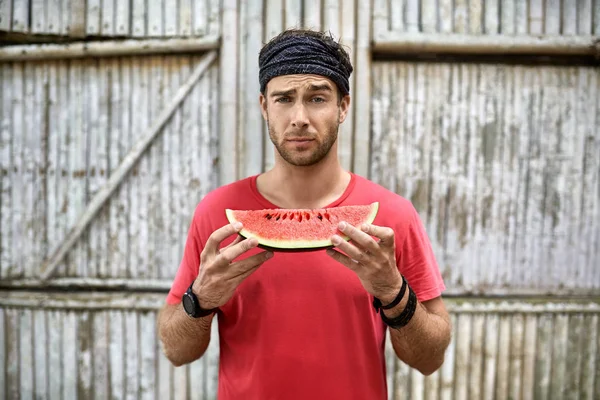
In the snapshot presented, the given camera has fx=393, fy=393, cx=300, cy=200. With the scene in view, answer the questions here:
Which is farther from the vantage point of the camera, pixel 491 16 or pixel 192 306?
pixel 491 16

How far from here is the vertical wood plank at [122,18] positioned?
326 centimetres

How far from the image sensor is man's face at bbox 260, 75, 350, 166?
65.9 inches

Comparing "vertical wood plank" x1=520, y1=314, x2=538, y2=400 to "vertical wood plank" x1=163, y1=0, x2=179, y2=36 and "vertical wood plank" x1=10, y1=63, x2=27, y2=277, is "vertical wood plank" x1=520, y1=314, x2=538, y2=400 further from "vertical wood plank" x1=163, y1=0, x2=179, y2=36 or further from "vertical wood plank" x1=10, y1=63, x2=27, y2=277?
"vertical wood plank" x1=10, y1=63, x2=27, y2=277

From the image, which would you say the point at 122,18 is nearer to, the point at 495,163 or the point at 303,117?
the point at 303,117

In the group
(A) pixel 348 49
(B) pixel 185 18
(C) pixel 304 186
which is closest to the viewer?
(C) pixel 304 186

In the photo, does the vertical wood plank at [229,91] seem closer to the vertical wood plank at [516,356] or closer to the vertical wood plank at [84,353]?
the vertical wood plank at [84,353]

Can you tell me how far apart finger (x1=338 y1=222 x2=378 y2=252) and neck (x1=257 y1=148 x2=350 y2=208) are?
55 centimetres

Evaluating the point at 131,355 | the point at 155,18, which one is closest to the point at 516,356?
the point at 131,355

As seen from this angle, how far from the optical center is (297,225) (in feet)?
4.87

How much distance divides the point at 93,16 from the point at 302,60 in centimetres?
254

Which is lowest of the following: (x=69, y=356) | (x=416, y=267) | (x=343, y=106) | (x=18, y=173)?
(x=69, y=356)

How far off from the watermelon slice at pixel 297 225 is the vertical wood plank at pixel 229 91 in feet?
5.50

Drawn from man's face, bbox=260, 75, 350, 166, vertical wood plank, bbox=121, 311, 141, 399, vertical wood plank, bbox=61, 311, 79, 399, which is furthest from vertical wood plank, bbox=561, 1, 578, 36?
vertical wood plank, bbox=61, 311, 79, 399

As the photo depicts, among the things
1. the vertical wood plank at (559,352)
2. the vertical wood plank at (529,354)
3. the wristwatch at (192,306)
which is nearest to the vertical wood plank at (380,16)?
the wristwatch at (192,306)
